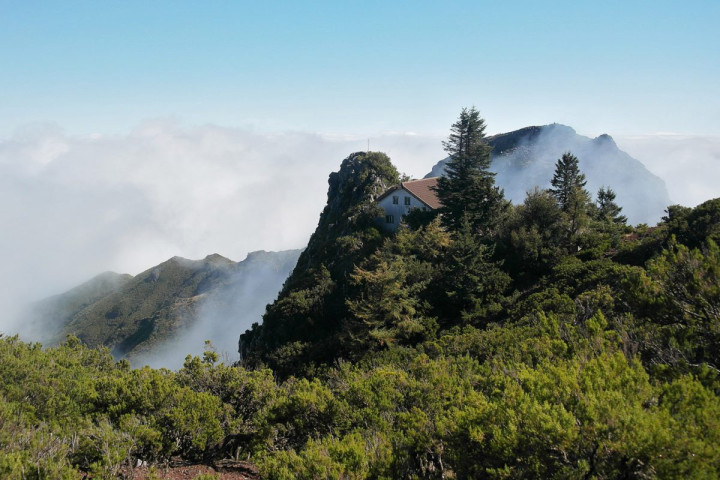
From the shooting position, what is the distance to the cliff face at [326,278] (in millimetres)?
37088

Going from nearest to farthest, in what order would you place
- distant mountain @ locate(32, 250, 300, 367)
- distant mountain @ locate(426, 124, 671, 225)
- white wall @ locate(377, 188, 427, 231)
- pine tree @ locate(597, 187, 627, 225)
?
white wall @ locate(377, 188, 427, 231) < pine tree @ locate(597, 187, 627, 225) < distant mountain @ locate(426, 124, 671, 225) < distant mountain @ locate(32, 250, 300, 367)

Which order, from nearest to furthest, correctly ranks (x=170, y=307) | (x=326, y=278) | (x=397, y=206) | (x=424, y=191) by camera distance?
(x=326, y=278), (x=397, y=206), (x=424, y=191), (x=170, y=307)

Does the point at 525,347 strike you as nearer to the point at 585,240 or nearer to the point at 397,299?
the point at 397,299

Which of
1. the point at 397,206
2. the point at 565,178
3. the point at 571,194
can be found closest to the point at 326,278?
the point at 397,206

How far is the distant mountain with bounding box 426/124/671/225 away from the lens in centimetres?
10588

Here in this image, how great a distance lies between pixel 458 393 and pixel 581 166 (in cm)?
12305

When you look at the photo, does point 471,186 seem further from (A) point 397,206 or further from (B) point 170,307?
(B) point 170,307

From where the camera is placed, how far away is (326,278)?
46.3 meters

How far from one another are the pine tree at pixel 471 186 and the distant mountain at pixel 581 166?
58117mm

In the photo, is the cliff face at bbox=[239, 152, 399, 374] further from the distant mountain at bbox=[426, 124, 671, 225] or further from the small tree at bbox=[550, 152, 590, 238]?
the distant mountain at bbox=[426, 124, 671, 225]

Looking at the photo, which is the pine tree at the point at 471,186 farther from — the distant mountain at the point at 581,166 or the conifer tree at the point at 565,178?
the distant mountain at the point at 581,166

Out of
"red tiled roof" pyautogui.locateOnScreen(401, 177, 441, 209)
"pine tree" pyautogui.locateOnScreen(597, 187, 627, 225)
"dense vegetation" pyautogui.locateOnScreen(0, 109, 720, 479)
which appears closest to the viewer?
"dense vegetation" pyautogui.locateOnScreen(0, 109, 720, 479)

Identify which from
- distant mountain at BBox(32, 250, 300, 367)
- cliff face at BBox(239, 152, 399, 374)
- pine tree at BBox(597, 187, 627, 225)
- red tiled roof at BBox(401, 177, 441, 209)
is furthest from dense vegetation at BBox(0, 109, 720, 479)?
Result: distant mountain at BBox(32, 250, 300, 367)

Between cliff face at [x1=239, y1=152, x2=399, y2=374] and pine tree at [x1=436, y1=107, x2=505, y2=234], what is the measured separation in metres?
9.64
